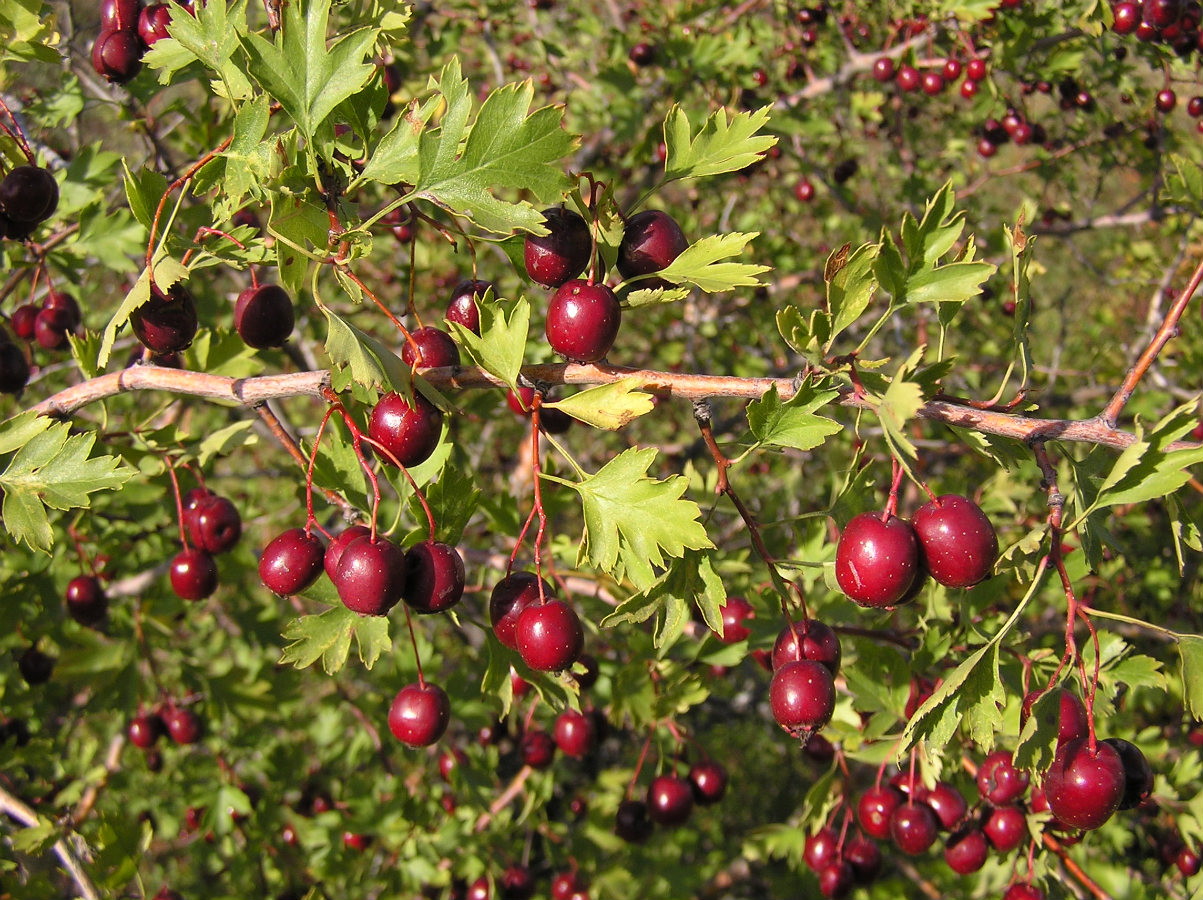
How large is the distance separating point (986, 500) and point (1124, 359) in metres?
3.57

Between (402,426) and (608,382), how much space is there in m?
0.41

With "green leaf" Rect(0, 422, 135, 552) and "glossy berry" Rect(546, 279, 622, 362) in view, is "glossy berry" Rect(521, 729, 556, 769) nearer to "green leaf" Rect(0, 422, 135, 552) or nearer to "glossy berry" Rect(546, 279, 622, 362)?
"green leaf" Rect(0, 422, 135, 552)

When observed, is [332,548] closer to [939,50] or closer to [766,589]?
[766,589]

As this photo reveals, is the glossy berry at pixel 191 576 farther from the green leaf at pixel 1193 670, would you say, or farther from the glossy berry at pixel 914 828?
the green leaf at pixel 1193 670

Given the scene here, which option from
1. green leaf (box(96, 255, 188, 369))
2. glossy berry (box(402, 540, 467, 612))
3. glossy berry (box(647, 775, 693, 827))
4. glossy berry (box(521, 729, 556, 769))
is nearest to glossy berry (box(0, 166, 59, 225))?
green leaf (box(96, 255, 188, 369))

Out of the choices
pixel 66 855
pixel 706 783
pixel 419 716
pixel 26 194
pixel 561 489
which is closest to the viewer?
pixel 419 716

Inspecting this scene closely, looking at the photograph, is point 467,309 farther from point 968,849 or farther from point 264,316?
point 968,849

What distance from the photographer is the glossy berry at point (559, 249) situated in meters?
1.67

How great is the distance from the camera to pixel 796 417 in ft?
5.21

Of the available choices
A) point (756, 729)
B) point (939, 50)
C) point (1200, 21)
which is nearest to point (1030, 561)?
point (1200, 21)

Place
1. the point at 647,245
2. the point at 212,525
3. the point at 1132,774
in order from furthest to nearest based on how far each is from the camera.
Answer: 1. the point at 212,525
2. the point at 1132,774
3. the point at 647,245

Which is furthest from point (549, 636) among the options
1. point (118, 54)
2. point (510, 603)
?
point (118, 54)

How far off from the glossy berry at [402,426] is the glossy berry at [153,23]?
115 cm

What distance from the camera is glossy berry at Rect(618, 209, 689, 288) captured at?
1.68 m
